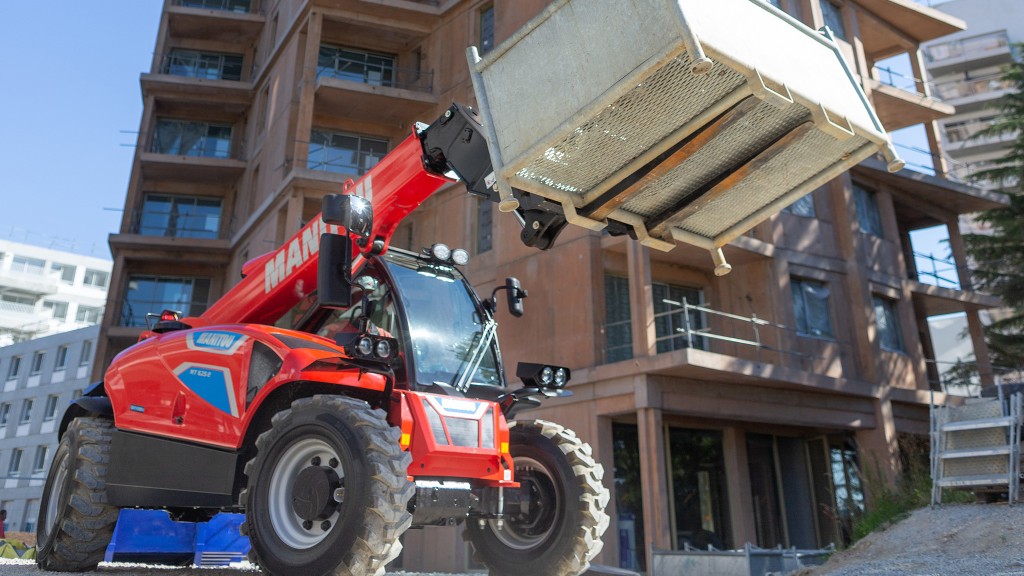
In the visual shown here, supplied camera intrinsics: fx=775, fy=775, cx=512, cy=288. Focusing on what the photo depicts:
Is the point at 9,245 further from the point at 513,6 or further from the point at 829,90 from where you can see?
the point at 829,90

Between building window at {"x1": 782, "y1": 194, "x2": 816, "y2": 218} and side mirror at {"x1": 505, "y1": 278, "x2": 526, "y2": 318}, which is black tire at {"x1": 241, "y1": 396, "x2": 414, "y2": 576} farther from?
building window at {"x1": 782, "y1": 194, "x2": 816, "y2": 218}

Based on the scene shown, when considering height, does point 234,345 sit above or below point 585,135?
below

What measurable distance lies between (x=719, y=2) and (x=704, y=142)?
771 millimetres

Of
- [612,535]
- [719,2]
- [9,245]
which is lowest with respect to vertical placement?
[612,535]

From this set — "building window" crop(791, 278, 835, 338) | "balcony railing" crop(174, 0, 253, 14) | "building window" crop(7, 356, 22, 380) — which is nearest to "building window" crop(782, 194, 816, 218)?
"building window" crop(791, 278, 835, 338)

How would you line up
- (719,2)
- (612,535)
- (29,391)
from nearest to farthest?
(719,2), (612,535), (29,391)

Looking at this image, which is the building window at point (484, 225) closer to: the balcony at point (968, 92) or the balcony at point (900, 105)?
the balcony at point (900, 105)

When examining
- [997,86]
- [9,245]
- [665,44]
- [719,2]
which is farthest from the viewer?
[9,245]

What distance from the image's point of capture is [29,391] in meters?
49.8

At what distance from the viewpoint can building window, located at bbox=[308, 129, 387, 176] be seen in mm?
24500

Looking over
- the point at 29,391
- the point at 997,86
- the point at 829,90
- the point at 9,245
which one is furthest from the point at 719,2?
the point at 9,245

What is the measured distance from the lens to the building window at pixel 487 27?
23245 millimetres

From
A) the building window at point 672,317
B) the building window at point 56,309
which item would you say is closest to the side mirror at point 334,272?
the building window at point 672,317

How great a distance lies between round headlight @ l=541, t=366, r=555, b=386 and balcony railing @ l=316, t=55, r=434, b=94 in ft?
67.8
